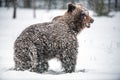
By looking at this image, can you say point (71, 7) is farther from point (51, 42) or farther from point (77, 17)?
point (51, 42)

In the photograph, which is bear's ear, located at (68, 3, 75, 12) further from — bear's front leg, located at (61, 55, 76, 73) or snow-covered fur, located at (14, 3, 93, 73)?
bear's front leg, located at (61, 55, 76, 73)

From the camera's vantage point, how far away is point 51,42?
702 cm

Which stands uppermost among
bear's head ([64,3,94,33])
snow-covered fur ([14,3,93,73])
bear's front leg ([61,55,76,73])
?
bear's head ([64,3,94,33])

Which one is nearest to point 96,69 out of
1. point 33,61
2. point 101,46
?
point 33,61

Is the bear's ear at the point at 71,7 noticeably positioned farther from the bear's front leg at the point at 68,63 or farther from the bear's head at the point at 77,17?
the bear's front leg at the point at 68,63

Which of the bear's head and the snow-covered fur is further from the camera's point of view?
the bear's head

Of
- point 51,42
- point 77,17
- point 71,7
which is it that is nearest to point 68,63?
point 51,42

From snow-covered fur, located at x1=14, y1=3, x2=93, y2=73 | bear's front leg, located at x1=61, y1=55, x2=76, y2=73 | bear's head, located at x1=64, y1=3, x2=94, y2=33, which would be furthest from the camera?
bear's head, located at x1=64, y1=3, x2=94, y2=33

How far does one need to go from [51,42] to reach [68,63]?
0.66m

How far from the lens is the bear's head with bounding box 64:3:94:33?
743 centimetres

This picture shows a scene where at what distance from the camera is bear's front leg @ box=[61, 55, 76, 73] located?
24.0 ft

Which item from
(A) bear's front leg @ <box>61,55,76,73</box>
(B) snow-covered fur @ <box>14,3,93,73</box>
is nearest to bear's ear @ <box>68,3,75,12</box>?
(B) snow-covered fur @ <box>14,3,93,73</box>

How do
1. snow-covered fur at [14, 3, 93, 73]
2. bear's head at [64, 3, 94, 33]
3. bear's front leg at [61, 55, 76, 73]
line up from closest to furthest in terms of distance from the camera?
snow-covered fur at [14, 3, 93, 73] → bear's front leg at [61, 55, 76, 73] → bear's head at [64, 3, 94, 33]

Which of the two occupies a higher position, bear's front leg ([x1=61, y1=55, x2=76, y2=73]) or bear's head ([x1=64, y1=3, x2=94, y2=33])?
bear's head ([x1=64, y1=3, x2=94, y2=33])
